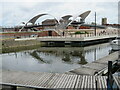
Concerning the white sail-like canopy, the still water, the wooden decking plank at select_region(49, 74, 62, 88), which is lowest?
the still water

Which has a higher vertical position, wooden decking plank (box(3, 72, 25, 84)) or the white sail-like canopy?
the white sail-like canopy

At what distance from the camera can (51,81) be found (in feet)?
17.6

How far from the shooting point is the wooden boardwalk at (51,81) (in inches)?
194

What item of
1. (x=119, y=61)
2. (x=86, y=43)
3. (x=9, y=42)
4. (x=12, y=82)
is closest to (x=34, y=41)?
(x=9, y=42)

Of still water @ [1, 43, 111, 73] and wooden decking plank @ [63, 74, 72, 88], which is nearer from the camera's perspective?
wooden decking plank @ [63, 74, 72, 88]

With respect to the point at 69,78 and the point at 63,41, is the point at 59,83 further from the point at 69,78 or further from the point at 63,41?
the point at 63,41

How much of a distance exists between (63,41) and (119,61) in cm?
1743

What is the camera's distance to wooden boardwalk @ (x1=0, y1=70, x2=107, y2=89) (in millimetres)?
4930

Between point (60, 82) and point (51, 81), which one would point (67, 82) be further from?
point (51, 81)

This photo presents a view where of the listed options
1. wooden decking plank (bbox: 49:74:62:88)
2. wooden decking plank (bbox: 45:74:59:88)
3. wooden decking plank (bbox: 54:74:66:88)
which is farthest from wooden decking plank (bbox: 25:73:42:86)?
wooden decking plank (bbox: 54:74:66:88)

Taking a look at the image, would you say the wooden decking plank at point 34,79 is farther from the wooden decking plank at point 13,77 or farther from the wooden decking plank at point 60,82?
the wooden decking plank at point 60,82

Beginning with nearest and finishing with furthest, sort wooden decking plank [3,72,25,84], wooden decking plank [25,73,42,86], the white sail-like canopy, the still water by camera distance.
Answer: wooden decking plank [25,73,42,86] → wooden decking plank [3,72,25,84] → the still water → the white sail-like canopy

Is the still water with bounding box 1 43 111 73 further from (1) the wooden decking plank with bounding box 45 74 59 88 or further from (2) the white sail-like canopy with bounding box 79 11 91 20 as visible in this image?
(2) the white sail-like canopy with bounding box 79 11 91 20

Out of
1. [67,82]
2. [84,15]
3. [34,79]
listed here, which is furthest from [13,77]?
[84,15]
